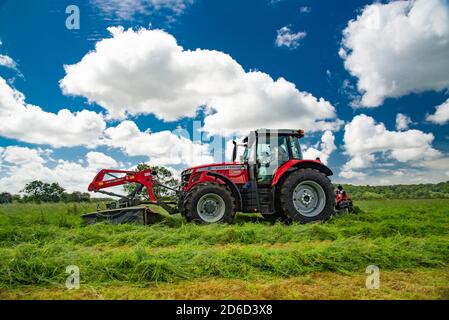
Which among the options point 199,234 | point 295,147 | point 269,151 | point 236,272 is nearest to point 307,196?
point 295,147

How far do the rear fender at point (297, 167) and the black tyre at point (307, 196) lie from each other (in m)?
0.21

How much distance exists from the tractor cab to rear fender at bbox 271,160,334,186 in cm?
22

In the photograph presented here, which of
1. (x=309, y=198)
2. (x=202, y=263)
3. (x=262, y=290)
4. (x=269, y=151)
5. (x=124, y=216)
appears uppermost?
(x=269, y=151)

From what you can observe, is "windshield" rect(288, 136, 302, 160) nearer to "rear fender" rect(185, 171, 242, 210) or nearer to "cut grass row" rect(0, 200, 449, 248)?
"rear fender" rect(185, 171, 242, 210)

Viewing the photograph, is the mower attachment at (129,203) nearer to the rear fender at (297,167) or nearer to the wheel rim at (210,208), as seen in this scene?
the wheel rim at (210,208)

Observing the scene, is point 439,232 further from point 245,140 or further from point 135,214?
point 135,214

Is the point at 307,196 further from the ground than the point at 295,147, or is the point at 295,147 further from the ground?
the point at 295,147

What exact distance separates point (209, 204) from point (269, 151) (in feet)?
6.93

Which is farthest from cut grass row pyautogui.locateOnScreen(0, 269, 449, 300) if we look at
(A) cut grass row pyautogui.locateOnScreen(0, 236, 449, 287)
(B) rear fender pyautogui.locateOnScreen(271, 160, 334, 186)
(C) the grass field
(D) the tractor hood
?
(D) the tractor hood

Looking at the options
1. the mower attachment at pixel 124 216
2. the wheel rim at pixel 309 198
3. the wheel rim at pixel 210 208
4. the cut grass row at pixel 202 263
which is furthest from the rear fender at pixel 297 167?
the cut grass row at pixel 202 263

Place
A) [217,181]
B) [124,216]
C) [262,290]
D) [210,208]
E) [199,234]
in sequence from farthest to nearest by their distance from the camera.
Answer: [217,181], [210,208], [124,216], [199,234], [262,290]

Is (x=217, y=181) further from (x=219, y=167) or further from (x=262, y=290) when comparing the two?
(x=262, y=290)

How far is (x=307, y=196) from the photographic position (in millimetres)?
8289
